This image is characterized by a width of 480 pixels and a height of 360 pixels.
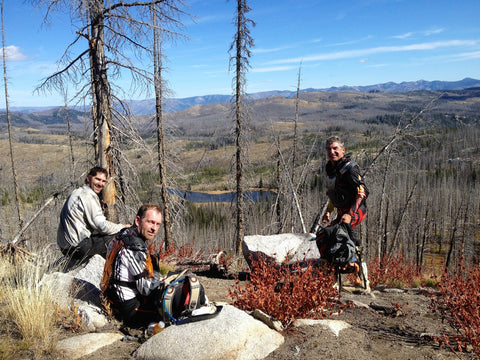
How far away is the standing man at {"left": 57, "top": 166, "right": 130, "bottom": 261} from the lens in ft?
18.4

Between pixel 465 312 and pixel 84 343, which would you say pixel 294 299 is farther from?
pixel 84 343

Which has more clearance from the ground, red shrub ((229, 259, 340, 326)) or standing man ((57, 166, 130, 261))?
standing man ((57, 166, 130, 261))

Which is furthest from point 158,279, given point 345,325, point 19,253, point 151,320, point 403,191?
point 403,191

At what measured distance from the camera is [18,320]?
13.4 feet

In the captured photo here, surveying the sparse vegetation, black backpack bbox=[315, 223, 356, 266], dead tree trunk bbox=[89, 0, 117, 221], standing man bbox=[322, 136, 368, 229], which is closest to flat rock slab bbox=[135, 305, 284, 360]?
the sparse vegetation

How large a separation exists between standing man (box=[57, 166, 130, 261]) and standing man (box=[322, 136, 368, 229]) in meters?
3.63

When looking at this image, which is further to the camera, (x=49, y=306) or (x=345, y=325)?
(x=345, y=325)

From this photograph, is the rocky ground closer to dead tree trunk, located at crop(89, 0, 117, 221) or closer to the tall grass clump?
the tall grass clump

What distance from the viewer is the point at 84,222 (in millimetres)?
5777

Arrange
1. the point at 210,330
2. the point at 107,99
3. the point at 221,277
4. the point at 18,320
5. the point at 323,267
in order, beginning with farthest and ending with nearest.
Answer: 1. the point at 221,277
2. the point at 107,99
3. the point at 323,267
4. the point at 18,320
5. the point at 210,330

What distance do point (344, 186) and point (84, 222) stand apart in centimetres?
419

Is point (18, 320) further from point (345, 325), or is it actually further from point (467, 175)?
point (467, 175)

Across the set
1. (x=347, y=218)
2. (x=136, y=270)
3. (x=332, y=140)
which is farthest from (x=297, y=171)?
(x=136, y=270)

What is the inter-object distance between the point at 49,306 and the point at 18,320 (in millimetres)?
368
